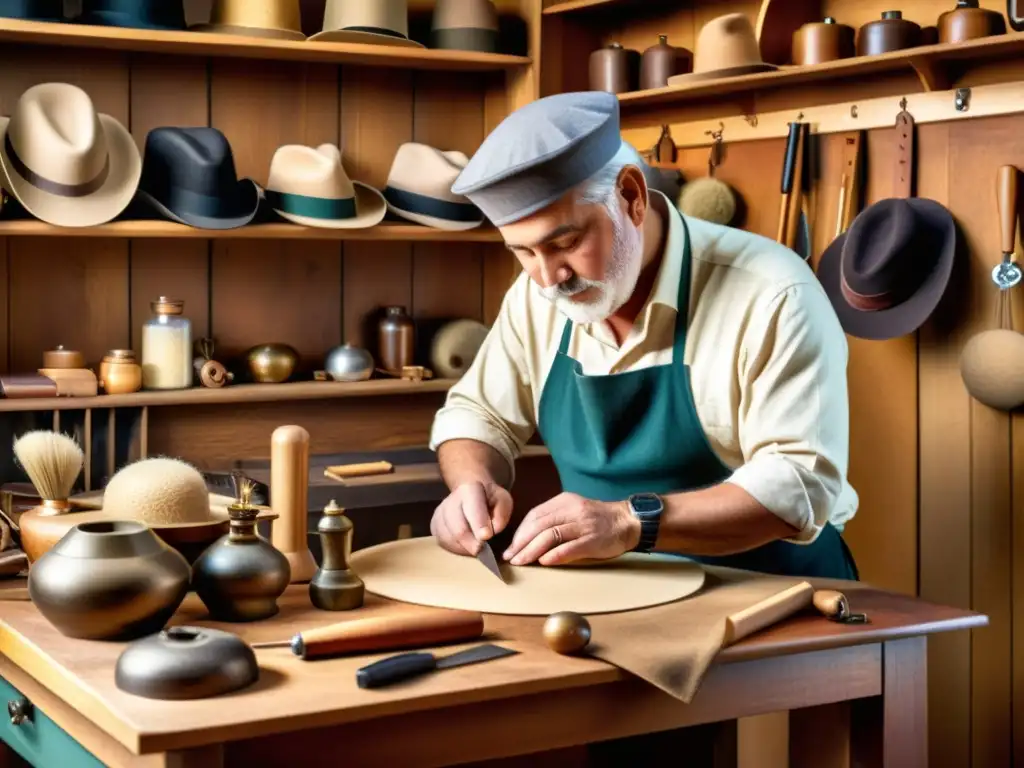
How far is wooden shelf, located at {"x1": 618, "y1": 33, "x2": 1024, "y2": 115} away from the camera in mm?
2787

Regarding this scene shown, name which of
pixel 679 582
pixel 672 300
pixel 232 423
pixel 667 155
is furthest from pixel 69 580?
pixel 667 155

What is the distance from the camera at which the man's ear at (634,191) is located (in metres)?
2.23

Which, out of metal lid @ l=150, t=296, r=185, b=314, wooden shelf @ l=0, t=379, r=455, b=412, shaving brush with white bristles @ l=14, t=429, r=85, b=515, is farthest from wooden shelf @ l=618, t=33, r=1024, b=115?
shaving brush with white bristles @ l=14, t=429, r=85, b=515

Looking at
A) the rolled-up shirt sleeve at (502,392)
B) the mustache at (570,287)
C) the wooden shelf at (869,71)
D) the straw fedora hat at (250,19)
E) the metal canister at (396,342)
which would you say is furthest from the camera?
the metal canister at (396,342)

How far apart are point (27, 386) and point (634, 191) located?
172 cm

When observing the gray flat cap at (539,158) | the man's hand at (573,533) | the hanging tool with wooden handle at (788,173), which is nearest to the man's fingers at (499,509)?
the man's hand at (573,533)

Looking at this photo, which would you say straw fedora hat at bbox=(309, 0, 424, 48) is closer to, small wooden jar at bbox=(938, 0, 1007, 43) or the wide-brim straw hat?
small wooden jar at bbox=(938, 0, 1007, 43)

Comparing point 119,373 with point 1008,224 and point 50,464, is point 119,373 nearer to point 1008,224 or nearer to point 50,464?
point 50,464

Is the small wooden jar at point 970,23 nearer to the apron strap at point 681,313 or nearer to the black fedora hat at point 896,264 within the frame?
the black fedora hat at point 896,264

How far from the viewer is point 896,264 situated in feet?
9.53

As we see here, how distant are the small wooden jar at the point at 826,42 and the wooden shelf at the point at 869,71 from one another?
0.03 meters

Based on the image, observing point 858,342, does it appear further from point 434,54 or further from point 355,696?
point 355,696

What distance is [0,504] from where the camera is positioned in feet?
7.62

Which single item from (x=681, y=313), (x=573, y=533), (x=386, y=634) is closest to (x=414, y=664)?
(x=386, y=634)
